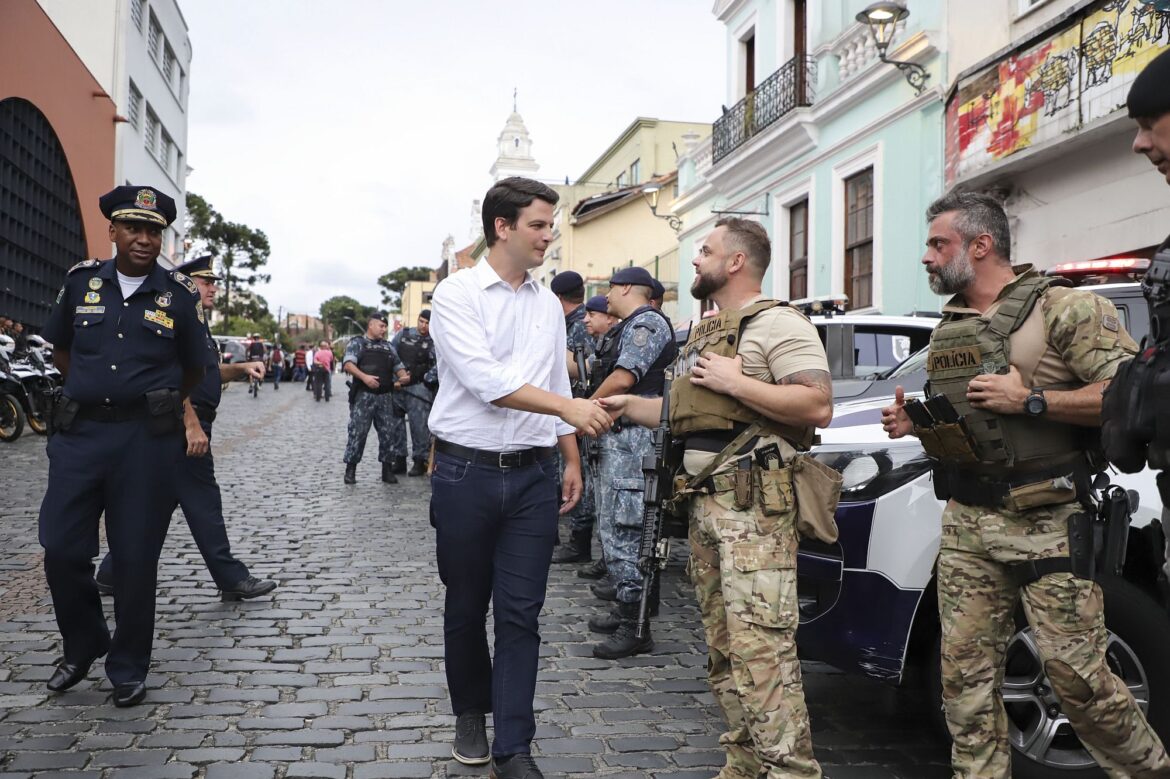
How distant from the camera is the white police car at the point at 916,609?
10.3ft

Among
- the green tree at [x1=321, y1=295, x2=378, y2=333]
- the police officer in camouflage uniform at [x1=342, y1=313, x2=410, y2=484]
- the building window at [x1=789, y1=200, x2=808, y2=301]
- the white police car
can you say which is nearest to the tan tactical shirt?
the white police car

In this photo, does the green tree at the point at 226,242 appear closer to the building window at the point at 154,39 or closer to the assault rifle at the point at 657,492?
the building window at the point at 154,39

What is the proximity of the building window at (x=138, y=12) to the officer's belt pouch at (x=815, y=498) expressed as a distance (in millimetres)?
28048

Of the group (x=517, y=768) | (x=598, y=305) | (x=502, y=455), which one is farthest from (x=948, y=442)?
(x=598, y=305)

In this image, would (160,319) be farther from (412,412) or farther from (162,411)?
(412,412)

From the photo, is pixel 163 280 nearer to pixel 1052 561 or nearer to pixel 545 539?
pixel 545 539

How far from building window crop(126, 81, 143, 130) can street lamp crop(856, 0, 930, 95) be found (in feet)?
68.6

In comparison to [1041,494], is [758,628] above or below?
below

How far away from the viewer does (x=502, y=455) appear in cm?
332

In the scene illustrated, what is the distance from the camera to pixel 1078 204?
10.7 meters

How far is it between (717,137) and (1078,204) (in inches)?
415

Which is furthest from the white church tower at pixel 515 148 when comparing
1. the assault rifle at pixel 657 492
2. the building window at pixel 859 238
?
the assault rifle at pixel 657 492

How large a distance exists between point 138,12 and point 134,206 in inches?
1064

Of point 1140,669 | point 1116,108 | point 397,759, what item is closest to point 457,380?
point 397,759
